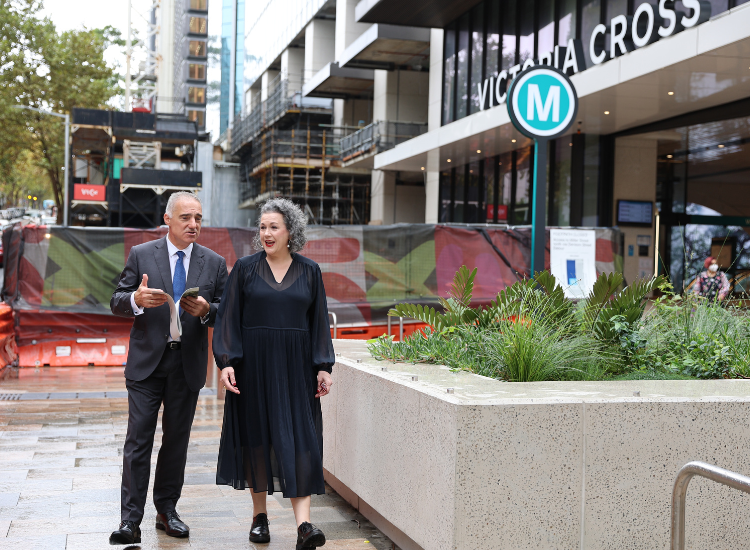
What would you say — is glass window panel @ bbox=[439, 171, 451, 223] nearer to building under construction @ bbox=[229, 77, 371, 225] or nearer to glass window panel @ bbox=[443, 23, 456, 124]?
glass window panel @ bbox=[443, 23, 456, 124]

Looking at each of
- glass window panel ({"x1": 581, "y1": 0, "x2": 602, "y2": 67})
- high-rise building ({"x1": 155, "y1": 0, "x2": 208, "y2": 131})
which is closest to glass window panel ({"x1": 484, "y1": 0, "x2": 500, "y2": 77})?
glass window panel ({"x1": 581, "y1": 0, "x2": 602, "y2": 67})

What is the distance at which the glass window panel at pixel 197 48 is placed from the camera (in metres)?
76.4

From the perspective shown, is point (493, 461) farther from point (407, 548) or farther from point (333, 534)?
point (333, 534)

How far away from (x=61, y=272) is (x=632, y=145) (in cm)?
1480

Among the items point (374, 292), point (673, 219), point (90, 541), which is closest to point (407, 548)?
point (90, 541)

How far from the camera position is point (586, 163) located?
2162cm

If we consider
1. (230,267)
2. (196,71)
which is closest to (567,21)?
(230,267)

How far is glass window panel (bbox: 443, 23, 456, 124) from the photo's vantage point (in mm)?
27609

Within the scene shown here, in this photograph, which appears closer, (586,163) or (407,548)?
(407,548)

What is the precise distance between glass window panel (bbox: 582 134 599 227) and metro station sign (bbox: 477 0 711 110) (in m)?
2.74

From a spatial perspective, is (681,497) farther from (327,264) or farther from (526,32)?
(526,32)

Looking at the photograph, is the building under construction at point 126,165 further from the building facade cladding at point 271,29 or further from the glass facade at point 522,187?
the glass facade at point 522,187

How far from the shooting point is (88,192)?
1896 inches

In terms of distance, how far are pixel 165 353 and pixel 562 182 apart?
18.7 meters
